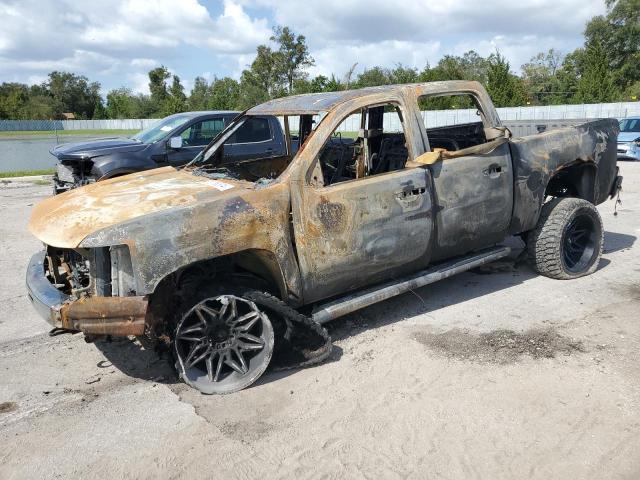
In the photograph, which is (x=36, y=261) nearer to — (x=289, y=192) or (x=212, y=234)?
(x=212, y=234)

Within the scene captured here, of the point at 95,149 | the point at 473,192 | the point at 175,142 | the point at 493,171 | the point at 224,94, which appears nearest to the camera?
the point at 473,192

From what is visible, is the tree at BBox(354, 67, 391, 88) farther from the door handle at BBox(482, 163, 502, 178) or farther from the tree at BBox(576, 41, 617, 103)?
the door handle at BBox(482, 163, 502, 178)

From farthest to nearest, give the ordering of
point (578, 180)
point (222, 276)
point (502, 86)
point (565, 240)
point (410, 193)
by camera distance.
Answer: point (502, 86), point (578, 180), point (565, 240), point (410, 193), point (222, 276)

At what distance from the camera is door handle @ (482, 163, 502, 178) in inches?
191

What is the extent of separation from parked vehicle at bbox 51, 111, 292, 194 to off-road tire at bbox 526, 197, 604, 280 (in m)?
4.21

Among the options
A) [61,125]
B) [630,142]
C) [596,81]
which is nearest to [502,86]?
[596,81]

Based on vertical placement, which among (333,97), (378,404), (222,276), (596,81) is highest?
(596,81)

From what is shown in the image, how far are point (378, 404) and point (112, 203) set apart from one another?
7.10 ft

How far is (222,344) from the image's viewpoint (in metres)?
3.77

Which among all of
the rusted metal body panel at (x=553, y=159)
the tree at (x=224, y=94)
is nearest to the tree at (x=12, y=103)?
the tree at (x=224, y=94)

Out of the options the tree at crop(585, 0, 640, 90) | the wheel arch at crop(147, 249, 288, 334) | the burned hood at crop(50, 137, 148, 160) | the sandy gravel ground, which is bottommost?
the sandy gravel ground

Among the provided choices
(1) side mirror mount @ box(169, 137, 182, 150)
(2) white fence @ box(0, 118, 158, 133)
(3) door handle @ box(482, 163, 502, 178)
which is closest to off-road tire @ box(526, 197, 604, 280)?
(3) door handle @ box(482, 163, 502, 178)

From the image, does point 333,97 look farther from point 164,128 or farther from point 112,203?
point 164,128

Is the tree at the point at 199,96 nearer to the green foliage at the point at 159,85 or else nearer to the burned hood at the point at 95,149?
the green foliage at the point at 159,85
